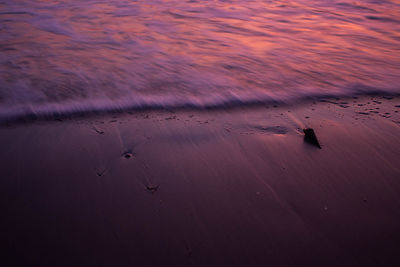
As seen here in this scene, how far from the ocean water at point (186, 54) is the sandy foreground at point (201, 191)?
0.55 metres

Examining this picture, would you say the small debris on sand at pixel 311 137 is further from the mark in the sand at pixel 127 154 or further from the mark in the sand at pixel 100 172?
the mark in the sand at pixel 100 172

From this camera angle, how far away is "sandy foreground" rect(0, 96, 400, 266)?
1.38m

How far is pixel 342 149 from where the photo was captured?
2.12 meters

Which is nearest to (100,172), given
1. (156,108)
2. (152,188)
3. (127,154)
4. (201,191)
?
(127,154)

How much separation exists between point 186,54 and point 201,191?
2884mm

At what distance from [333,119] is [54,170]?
7.67 feet

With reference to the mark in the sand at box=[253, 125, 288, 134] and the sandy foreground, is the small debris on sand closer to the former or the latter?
the sandy foreground

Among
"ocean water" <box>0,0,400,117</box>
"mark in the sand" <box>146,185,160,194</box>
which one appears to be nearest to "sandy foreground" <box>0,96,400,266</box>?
"mark in the sand" <box>146,185,160,194</box>

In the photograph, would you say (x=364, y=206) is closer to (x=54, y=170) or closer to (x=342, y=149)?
(x=342, y=149)

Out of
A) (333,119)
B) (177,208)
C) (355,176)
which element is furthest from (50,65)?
(355,176)

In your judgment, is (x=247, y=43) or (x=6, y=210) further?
(x=247, y=43)

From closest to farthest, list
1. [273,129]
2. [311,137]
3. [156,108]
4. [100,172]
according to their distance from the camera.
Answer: [100,172], [311,137], [273,129], [156,108]

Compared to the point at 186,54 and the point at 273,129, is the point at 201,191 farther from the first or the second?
the point at 186,54

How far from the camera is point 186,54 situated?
4.15 m
